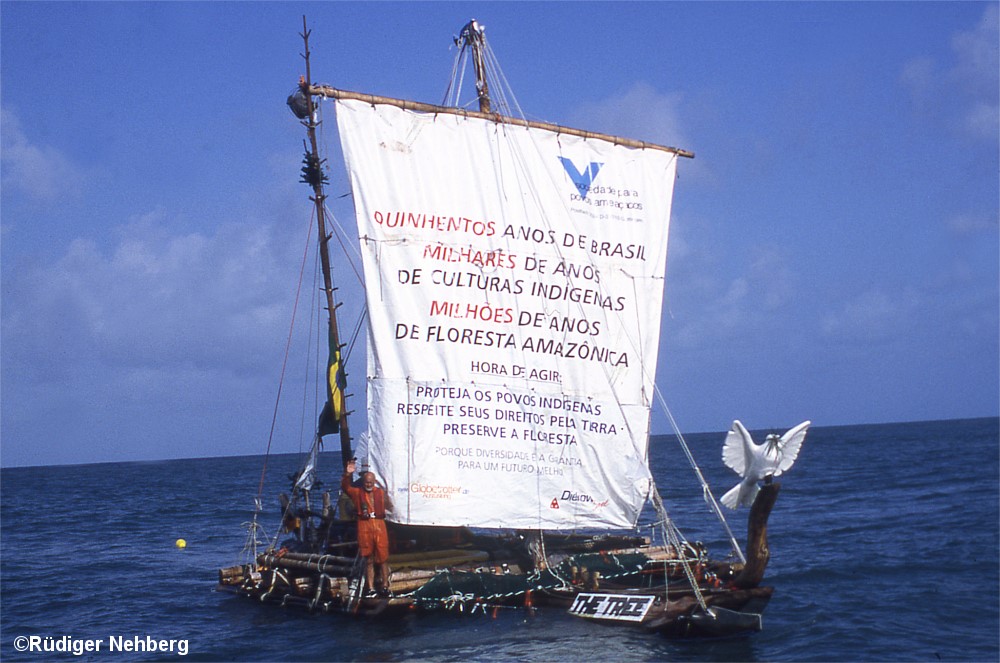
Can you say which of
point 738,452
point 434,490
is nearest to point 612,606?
point 434,490

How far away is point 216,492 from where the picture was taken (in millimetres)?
65750

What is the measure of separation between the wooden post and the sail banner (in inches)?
127

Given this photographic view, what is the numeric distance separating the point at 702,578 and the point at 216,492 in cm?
5520

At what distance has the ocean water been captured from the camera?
571 inches

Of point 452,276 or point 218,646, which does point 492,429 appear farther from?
point 218,646

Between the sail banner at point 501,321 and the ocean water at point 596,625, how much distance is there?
7.50 feet

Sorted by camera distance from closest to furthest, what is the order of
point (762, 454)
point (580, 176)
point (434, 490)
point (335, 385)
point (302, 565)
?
point (762, 454) → point (434, 490) → point (302, 565) → point (580, 176) → point (335, 385)

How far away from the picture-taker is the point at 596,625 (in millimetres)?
14945

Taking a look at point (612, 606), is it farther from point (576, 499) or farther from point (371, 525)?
point (371, 525)

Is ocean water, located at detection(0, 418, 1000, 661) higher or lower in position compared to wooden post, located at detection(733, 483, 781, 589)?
lower

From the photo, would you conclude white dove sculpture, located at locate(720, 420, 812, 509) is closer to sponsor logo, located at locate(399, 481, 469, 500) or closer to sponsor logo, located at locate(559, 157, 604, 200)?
sponsor logo, located at locate(399, 481, 469, 500)

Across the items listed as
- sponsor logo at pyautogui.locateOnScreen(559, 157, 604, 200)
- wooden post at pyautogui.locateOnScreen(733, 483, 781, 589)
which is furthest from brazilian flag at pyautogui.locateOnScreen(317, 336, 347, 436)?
wooden post at pyautogui.locateOnScreen(733, 483, 781, 589)

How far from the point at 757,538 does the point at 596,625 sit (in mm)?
3030

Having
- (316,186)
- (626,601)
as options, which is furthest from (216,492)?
(626,601)
